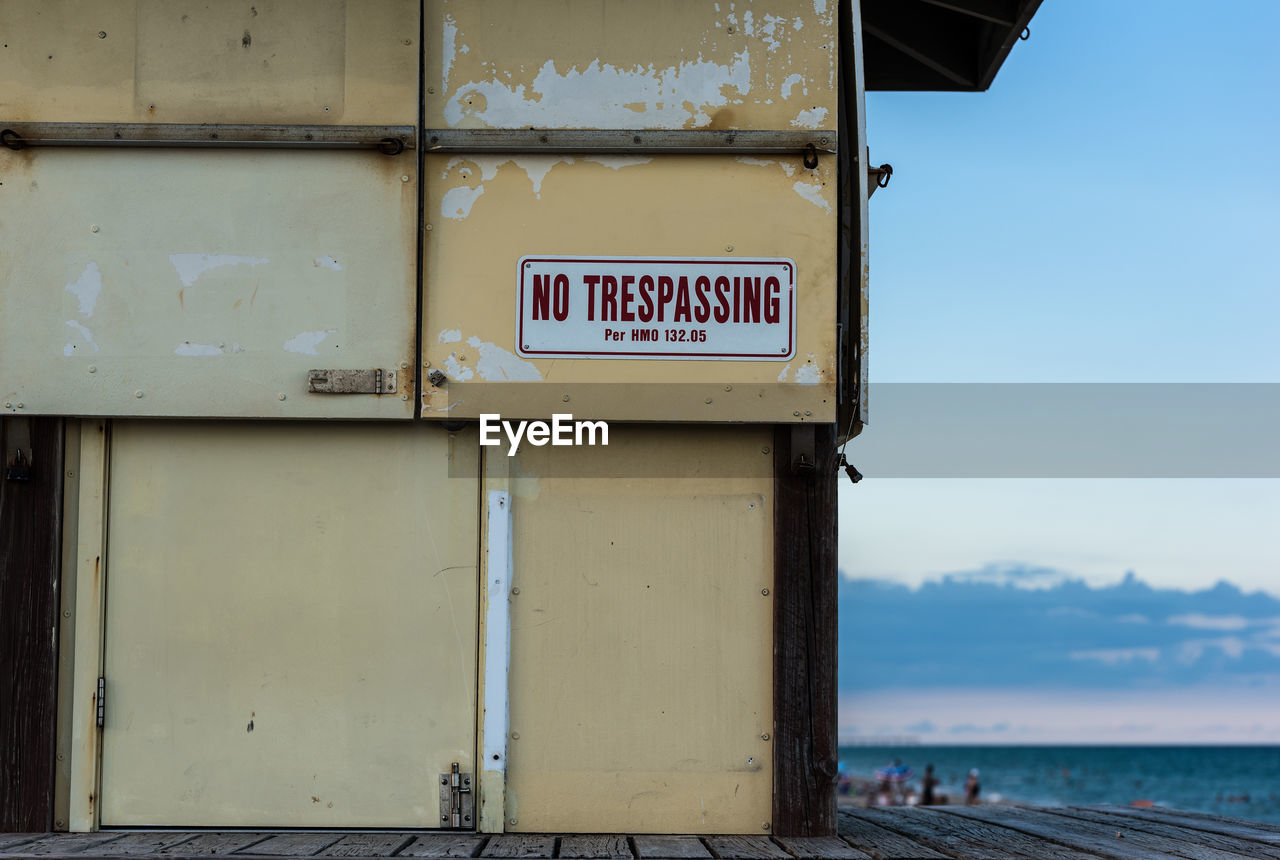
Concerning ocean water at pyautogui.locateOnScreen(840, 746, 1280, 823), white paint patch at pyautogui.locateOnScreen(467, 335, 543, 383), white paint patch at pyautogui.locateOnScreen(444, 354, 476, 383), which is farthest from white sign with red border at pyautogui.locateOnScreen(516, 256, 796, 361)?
ocean water at pyautogui.locateOnScreen(840, 746, 1280, 823)

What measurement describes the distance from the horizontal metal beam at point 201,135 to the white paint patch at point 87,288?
51cm

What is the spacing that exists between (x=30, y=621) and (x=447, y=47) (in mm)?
2773

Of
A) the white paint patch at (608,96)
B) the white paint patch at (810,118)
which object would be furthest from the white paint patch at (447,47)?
the white paint patch at (810,118)

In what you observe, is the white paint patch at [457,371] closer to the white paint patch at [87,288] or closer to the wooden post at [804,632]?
the wooden post at [804,632]

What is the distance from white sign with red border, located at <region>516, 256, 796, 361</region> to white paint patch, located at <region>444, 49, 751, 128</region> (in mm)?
631

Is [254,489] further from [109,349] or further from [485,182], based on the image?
[485,182]

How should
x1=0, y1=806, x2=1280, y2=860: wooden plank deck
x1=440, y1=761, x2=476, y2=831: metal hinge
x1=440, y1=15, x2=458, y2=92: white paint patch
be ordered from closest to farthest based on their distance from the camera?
x1=0, y1=806, x2=1280, y2=860: wooden plank deck
x1=440, y1=761, x2=476, y2=831: metal hinge
x1=440, y1=15, x2=458, y2=92: white paint patch

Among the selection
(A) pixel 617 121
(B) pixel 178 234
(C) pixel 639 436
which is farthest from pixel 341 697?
(A) pixel 617 121

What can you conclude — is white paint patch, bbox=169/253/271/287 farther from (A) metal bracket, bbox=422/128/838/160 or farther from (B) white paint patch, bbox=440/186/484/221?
(A) metal bracket, bbox=422/128/838/160

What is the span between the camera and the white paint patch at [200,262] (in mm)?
4973

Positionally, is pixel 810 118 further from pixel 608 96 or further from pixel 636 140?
pixel 608 96

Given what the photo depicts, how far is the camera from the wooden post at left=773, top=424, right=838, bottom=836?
482cm

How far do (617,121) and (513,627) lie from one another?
6.64 feet

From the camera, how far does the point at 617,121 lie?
5.00 metres
